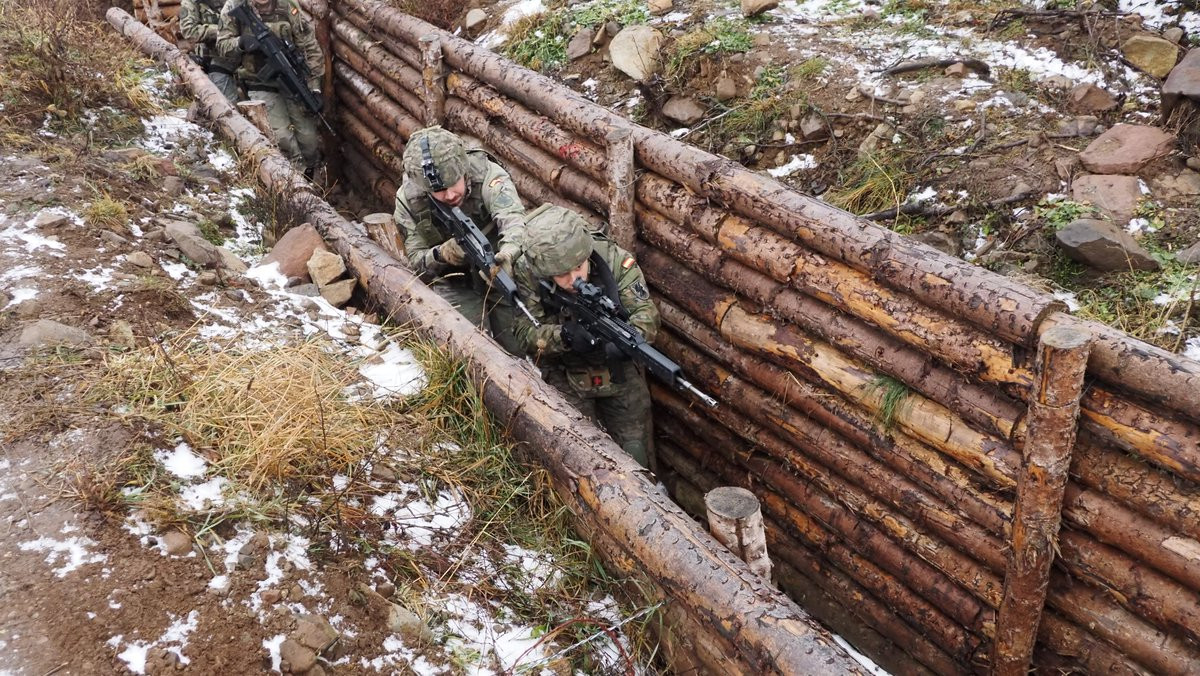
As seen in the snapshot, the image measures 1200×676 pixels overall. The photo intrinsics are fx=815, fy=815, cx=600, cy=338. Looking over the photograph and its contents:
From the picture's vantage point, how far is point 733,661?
2893 millimetres

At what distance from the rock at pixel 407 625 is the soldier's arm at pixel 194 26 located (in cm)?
704

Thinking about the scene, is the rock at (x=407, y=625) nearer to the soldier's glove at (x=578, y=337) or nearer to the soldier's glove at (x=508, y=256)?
the soldier's glove at (x=578, y=337)

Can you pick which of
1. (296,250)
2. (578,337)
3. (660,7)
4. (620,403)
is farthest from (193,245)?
(660,7)

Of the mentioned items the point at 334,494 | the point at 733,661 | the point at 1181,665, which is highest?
→ the point at 334,494

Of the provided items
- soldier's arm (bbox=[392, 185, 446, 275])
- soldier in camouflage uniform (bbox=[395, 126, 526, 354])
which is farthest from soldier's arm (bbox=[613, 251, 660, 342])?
soldier's arm (bbox=[392, 185, 446, 275])

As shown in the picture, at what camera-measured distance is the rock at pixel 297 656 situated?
266 centimetres

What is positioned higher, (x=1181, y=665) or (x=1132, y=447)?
(x=1132, y=447)

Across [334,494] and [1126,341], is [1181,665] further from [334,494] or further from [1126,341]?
[334,494]

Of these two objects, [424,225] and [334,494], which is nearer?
[334,494]

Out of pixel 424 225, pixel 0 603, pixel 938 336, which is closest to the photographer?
pixel 0 603

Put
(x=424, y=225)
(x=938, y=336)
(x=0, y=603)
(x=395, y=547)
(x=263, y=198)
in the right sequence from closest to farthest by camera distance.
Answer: (x=0, y=603) → (x=395, y=547) → (x=938, y=336) → (x=424, y=225) → (x=263, y=198)

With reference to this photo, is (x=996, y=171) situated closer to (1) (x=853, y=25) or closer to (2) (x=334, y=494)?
(1) (x=853, y=25)

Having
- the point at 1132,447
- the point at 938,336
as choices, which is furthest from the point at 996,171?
the point at 1132,447

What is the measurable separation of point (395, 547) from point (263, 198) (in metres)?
3.90
